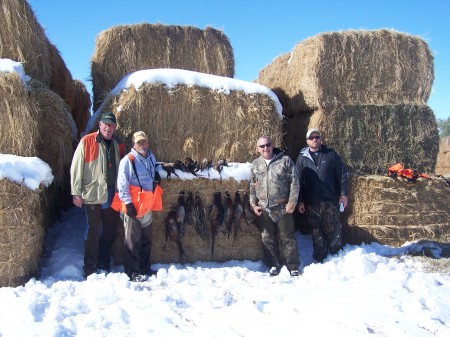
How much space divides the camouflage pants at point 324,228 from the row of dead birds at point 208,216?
33.2 inches

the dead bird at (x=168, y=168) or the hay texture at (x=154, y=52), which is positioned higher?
the hay texture at (x=154, y=52)

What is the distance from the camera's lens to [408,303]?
4332 millimetres

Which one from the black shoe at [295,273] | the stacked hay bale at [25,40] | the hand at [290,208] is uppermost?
the stacked hay bale at [25,40]

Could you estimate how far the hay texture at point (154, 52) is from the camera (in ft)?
21.8

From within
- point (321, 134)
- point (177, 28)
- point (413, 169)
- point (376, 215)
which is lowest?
point (376, 215)

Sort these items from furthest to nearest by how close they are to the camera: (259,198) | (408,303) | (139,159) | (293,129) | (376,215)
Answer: (293,129) → (376,215) → (259,198) → (139,159) → (408,303)

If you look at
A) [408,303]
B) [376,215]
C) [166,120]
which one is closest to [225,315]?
[408,303]

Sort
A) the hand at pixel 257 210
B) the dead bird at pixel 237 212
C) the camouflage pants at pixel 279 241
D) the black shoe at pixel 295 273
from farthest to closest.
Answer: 1. the dead bird at pixel 237 212
2. the hand at pixel 257 210
3. the camouflage pants at pixel 279 241
4. the black shoe at pixel 295 273

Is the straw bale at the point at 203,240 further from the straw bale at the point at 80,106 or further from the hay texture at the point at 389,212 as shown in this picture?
the straw bale at the point at 80,106

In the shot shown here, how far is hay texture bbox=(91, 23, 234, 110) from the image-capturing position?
6.66 metres

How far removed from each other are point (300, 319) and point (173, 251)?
2.51 meters

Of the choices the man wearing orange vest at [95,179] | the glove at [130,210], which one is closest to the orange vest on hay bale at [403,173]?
the glove at [130,210]

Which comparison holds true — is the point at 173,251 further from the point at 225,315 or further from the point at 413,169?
the point at 413,169

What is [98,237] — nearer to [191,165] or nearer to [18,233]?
[18,233]
